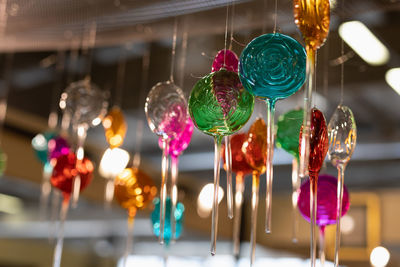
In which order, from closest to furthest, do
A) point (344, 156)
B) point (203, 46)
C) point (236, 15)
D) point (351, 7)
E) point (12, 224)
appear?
point (344, 156) → point (351, 7) → point (236, 15) → point (203, 46) → point (12, 224)

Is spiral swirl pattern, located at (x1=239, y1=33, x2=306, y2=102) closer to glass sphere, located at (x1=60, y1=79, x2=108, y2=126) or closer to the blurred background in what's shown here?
the blurred background

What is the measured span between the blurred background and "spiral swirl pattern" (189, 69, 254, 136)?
13 cm

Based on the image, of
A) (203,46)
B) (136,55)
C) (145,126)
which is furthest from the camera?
(145,126)

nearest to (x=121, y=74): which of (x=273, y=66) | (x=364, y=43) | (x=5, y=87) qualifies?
(x=5, y=87)

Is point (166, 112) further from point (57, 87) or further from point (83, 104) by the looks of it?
point (57, 87)

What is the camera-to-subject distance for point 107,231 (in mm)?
8578

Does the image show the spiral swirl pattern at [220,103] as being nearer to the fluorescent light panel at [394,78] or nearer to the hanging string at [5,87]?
the fluorescent light panel at [394,78]

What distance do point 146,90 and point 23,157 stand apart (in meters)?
1.34

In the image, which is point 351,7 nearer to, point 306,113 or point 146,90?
point 306,113

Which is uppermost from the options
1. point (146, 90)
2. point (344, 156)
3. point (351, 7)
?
point (146, 90)

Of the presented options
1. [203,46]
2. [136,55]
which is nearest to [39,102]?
[136,55]

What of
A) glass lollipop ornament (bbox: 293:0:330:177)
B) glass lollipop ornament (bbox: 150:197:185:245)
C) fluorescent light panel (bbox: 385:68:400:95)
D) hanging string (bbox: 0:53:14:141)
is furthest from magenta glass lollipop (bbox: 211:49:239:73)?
hanging string (bbox: 0:53:14:141)

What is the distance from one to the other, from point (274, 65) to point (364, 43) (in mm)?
1407

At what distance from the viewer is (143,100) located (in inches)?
166
